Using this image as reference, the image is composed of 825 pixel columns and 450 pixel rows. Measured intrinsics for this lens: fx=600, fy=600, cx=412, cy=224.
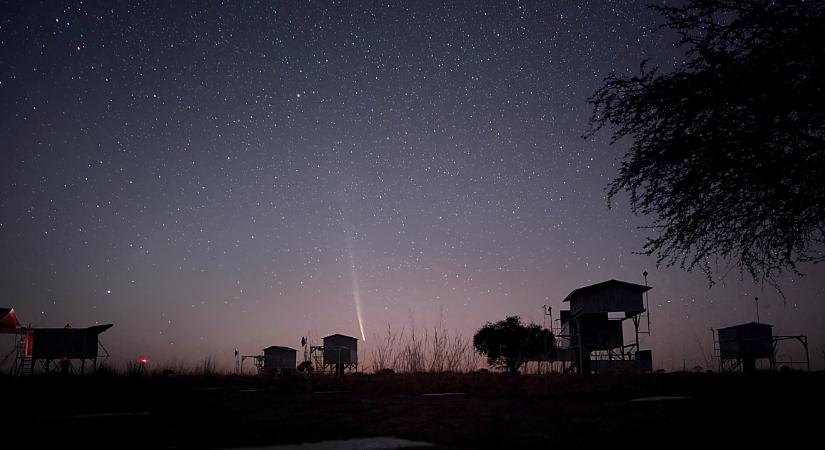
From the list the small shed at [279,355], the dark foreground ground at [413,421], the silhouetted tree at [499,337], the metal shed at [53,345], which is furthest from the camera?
the small shed at [279,355]

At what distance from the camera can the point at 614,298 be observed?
95.8 feet

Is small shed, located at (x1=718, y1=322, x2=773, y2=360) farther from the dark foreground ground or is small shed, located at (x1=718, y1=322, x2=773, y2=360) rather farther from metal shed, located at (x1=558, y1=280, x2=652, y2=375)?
the dark foreground ground

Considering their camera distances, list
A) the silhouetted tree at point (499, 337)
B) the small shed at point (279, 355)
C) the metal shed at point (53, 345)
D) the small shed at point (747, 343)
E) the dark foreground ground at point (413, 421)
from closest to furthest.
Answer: the dark foreground ground at point (413, 421) → the metal shed at point (53, 345) → the small shed at point (747, 343) → the silhouetted tree at point (499, 337) → the small shed at point (279, 355)

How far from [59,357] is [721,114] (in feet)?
86.0

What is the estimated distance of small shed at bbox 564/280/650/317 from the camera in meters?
29.0

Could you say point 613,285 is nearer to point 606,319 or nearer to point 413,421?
point 606,319

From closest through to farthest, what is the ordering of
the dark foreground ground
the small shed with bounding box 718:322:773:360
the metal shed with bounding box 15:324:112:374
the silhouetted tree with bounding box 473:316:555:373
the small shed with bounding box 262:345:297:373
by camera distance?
the dark foreground ground < the metal shed with bounding box 15:324:112:374 < the small shed with bounding box 718:322:773:360 < the silhouetted tree with bounding box 473:316:555:373 < the small shed with bounding box 262:345:297:373

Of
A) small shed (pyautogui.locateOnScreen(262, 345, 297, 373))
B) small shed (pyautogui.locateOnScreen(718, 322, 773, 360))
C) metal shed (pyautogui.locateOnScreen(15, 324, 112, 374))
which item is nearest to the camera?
metal shed (pyautogui.locateOnScreen(15, 324, 112, 374))

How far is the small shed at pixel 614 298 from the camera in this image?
29016 millimetres

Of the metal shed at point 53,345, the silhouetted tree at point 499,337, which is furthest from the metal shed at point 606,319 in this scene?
the metal shed at point 53,345

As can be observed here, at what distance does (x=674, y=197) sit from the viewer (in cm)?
799

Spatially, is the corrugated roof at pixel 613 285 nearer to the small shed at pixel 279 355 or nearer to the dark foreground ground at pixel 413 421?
the dark foreground ground at pixel 413 421

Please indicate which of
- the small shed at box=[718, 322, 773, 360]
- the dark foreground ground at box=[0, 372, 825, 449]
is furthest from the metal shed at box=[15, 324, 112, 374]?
the small shed at box=[718, 322, 773, 360]

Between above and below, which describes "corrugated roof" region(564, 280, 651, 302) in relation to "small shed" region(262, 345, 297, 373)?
above
